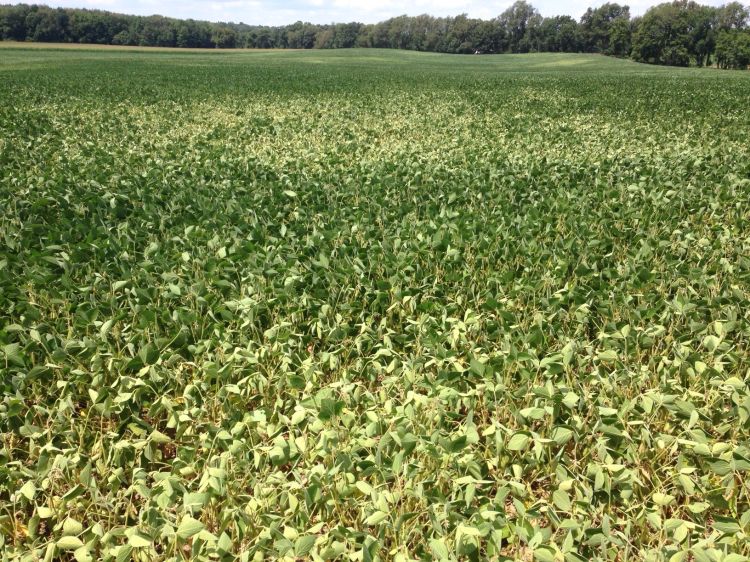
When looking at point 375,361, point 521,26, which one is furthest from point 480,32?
point 375,361

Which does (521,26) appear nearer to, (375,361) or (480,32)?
(480,32)

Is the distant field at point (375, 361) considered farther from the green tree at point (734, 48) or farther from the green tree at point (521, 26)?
the green tree at point (521, 26)

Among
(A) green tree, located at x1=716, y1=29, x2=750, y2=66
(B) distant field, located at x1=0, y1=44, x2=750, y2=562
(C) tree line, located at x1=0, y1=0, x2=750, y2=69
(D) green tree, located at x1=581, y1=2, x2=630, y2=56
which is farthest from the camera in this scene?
(D) green tree, located at x1=581, y1=2, x2=630, y2=56

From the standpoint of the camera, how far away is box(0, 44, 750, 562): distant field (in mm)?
2549

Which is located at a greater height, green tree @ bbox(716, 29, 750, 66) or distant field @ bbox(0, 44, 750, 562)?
green tree @ bbox(716, 29, 750, 66)

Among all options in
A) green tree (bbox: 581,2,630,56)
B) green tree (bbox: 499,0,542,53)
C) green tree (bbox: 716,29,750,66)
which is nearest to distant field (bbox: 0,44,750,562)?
green tree (bbox: 716,29,750,66)

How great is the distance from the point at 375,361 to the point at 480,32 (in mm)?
135896

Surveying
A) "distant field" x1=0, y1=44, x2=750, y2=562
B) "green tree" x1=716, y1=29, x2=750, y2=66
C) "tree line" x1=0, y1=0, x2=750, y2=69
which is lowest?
"distant field" x1=0, y1=44, x2=750, y2=562

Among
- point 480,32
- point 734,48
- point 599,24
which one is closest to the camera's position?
point 734,48

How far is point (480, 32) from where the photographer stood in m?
123

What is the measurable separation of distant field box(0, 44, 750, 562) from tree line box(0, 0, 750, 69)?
3600 inches

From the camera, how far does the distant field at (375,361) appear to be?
255cm

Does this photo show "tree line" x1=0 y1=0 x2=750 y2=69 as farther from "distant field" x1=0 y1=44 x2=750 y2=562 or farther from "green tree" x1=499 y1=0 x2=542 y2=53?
"distant field" x1=0 y1=44 x2=750 y2=562

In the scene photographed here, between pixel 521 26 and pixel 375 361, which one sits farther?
pixel 521 26
